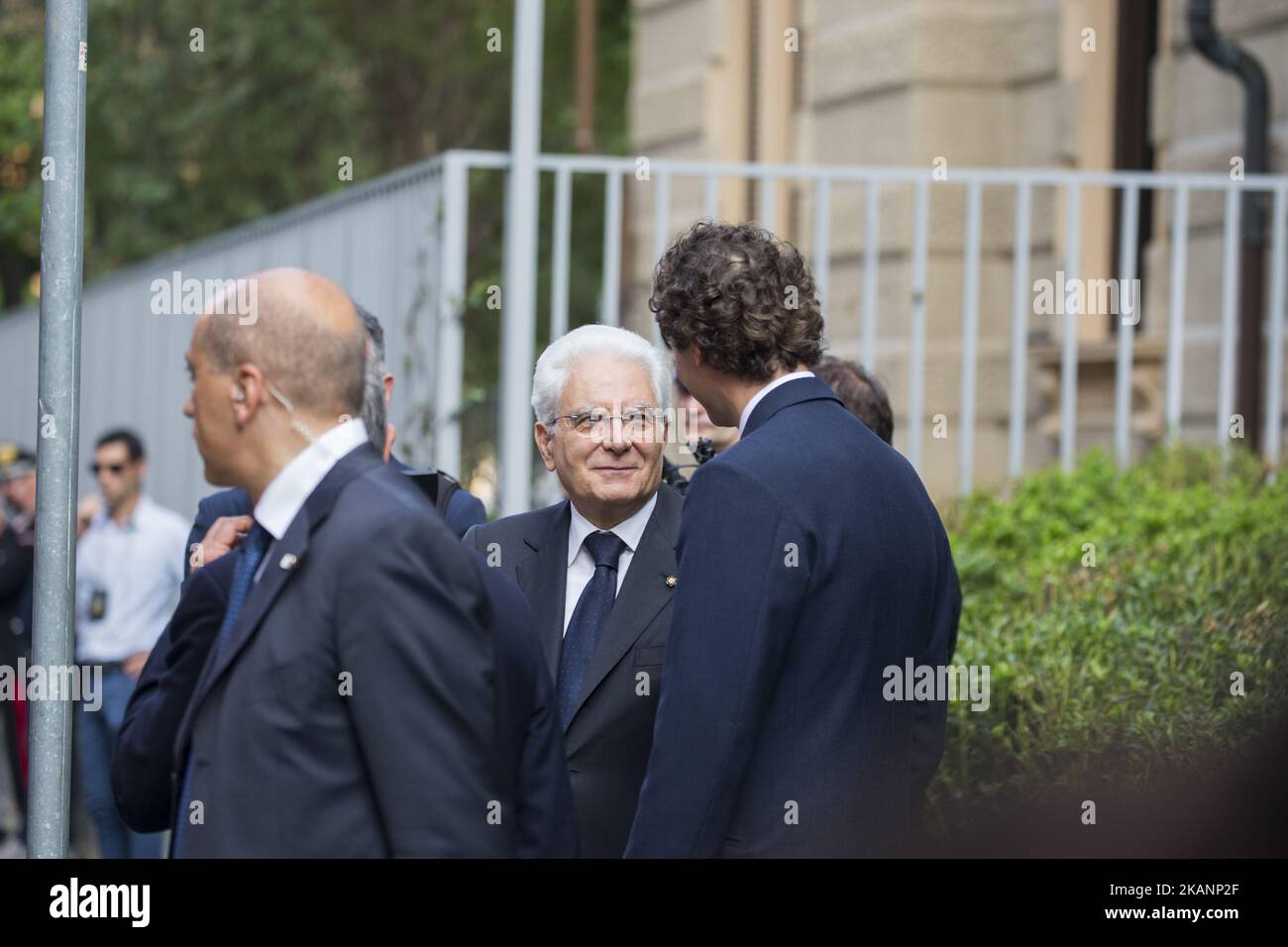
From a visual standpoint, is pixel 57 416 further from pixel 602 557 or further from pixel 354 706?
pixel 602 557

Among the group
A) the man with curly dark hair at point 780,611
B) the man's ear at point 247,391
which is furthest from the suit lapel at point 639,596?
the man's ear at point 247,391

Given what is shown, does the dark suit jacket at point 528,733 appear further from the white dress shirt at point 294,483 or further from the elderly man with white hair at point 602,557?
the elderly man with white hair at point 602,557

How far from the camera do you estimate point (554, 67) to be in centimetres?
2519

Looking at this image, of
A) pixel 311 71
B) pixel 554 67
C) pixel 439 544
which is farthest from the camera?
pixel 554 67

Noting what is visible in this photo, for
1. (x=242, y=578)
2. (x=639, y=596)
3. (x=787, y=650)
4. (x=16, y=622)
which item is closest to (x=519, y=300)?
(x=639, y=596)

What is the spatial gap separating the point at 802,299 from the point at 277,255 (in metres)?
6.00

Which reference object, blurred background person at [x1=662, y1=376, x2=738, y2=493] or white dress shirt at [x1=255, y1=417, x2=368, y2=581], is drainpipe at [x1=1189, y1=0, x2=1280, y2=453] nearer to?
blurred background person at [x1=662, y1=376, x2=738, y2=493]

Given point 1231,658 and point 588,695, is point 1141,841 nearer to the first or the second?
point 1231,658

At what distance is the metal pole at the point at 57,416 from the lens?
3074 millimetres

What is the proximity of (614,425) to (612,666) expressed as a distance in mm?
491

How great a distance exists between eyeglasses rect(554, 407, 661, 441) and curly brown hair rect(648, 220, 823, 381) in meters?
0.27

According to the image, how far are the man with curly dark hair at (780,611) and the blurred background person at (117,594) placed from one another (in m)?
6.36

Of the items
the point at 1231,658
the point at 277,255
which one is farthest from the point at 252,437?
the point at 277,255

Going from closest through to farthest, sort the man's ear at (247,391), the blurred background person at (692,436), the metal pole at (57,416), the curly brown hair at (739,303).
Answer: the man's ear at (247,391) < the metal pole at (57,416) < the curly brown hair at (739,303) < the blurred background person at (692,436)
